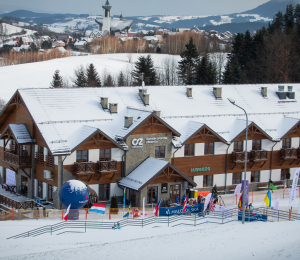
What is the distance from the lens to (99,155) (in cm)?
4259

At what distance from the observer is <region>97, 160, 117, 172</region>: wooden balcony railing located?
137 feet

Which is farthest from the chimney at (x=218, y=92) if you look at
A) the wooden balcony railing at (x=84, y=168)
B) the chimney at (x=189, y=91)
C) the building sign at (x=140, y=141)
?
the wooden balcony railing at (x=84, y=168)

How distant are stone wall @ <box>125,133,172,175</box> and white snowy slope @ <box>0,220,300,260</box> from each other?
359 inches

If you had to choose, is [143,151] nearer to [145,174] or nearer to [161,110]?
[145,174]

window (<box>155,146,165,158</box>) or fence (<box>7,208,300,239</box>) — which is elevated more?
window (<box>155,146,165,158</box>)

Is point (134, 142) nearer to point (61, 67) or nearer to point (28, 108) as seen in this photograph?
point (28, 108)

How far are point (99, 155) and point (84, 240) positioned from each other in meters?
11.0

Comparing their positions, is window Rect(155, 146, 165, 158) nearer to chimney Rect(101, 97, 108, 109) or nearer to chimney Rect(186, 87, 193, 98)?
chimney Rect(101, 97, 108, 109)

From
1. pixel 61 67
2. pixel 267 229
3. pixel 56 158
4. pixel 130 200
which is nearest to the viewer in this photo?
pixel 267 229

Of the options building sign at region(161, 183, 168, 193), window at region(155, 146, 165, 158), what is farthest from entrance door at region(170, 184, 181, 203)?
window at region(155, 146, 165, 158)

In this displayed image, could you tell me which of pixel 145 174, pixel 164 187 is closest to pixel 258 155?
pixel 164 187

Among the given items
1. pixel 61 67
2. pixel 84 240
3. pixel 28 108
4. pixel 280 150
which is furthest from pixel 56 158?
pixel 61 67

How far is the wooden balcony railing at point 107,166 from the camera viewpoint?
137ft

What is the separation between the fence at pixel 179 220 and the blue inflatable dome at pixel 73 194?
156 centimetres
